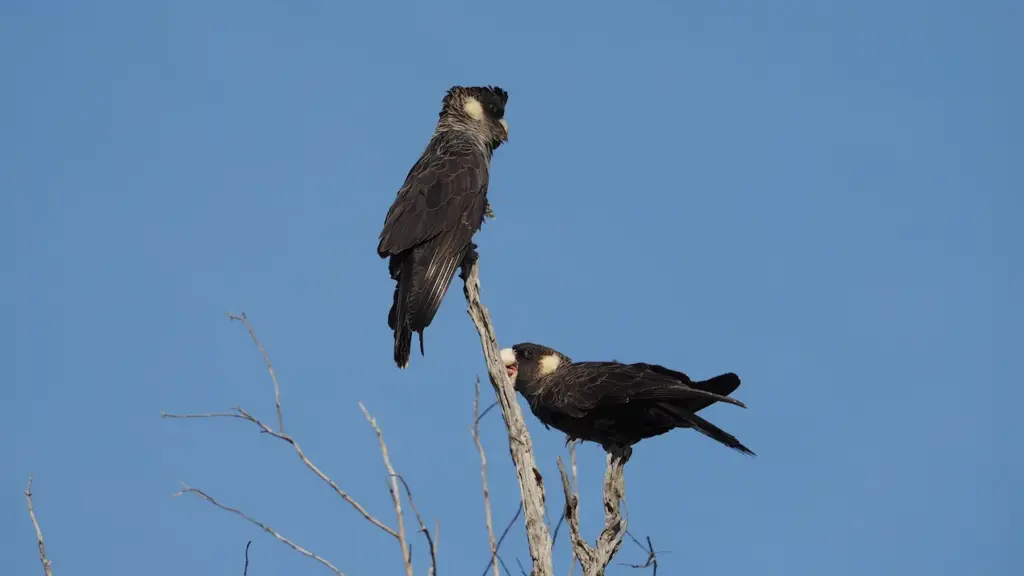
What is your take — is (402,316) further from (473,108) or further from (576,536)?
(473,108)

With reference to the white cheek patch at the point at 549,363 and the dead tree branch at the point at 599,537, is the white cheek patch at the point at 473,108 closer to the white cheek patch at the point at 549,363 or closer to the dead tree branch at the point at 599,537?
the white cheek patch at the point at 549,363

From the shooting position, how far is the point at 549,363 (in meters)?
7.59

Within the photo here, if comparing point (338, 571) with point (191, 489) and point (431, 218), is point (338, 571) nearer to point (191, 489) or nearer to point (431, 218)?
point (191, 489)

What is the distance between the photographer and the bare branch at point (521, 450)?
180 inches

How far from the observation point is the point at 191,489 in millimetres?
4188

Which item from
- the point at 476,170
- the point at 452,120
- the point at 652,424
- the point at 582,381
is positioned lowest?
the point at 652,424

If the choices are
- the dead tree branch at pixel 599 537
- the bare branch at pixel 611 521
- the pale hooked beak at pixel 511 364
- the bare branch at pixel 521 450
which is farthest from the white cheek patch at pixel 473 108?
the dead tree branch at pixel 599 537

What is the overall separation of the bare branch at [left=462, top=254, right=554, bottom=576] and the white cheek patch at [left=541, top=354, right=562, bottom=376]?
194cm

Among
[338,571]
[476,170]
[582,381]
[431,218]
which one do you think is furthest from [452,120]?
[338,571]

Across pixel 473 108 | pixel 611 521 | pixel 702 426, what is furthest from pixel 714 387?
pixel 473 108

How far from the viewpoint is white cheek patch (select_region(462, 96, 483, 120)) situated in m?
8.86

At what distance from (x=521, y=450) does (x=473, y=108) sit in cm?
464

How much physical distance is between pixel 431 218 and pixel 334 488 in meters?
3.38

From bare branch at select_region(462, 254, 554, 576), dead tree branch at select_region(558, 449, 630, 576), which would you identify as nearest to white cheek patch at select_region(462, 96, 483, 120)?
bare branch at select_region(462, 254, 554, 576)
